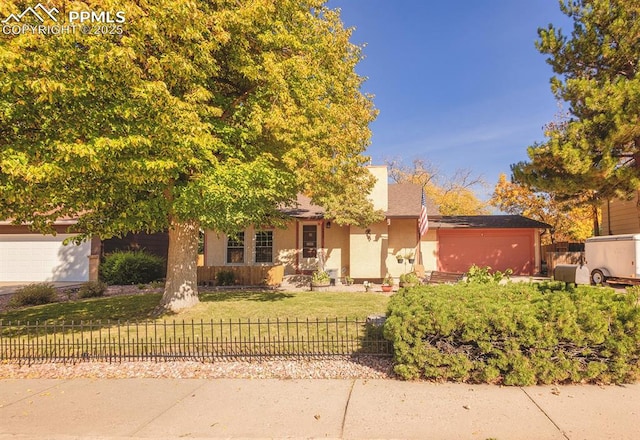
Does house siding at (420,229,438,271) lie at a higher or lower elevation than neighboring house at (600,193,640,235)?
lower

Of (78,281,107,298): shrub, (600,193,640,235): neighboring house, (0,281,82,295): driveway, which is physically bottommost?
(0,281,82,295): driveway

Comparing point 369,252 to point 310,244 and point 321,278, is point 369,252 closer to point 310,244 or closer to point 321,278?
point 321,278

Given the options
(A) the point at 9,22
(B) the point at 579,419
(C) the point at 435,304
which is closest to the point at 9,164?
(A) the point at 9,22

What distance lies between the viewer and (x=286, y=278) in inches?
708

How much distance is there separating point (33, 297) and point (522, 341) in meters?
14.2

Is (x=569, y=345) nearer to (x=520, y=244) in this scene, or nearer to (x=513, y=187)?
(x=520, y=244)

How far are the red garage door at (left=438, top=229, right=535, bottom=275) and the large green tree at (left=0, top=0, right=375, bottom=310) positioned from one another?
1171 cm

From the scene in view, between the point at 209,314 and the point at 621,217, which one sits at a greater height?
the point at 621,217

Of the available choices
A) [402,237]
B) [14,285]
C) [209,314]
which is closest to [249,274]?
[209,314]

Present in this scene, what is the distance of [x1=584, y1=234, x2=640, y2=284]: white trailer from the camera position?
14.8 m

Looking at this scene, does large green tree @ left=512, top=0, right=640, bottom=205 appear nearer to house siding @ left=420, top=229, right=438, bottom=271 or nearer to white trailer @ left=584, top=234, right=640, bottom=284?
white trailer @ left=584, top=234, right=640, bottom=284

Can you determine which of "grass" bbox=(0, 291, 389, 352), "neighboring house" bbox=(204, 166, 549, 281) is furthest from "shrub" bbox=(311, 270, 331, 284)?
"grass" bbox=(0, 291, 389, 352)

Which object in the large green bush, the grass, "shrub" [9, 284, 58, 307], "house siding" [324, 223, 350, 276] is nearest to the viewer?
the large green bush

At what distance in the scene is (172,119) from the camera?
20.9 ft
